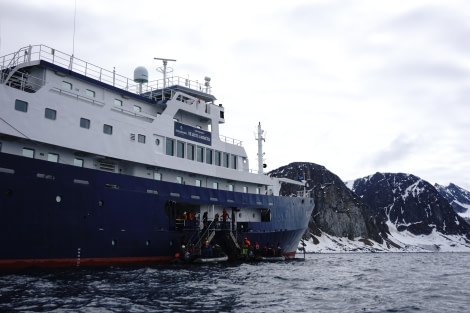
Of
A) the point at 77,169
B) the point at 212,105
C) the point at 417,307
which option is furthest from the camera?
the point at 212,105

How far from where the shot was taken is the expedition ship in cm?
1953

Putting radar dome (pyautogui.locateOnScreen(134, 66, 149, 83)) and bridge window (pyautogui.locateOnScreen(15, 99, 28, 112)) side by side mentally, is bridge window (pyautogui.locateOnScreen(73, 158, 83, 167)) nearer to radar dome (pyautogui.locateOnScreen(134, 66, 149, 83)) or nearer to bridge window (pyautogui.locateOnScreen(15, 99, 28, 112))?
bridge window (pyautogui.locateOnScreen(15, 99, 28, 112))

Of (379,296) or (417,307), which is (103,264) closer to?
(379,296)

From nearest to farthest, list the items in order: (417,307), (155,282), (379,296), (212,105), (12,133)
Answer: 1. (417,307)
2. (379,296)
3. (155,282)
4. (12,133)
5. (212,105)

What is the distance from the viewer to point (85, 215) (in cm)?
2138

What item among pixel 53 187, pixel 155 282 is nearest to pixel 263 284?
pixel 155 282

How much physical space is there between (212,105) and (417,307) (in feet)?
74.4

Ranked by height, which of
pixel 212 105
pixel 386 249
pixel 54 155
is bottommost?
pixel 386 249

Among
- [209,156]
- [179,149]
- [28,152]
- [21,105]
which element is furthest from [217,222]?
[21,105]

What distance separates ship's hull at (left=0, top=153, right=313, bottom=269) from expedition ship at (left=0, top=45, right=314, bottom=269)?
0.16ft

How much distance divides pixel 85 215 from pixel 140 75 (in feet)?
43.2

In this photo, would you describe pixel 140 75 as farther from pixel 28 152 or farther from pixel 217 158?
pixel 28 152

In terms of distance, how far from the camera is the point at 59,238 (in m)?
20.3

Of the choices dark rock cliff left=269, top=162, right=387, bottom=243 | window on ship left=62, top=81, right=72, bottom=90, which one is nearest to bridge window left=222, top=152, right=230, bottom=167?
window on ship left=62, top=81, right=72, bottom=90
